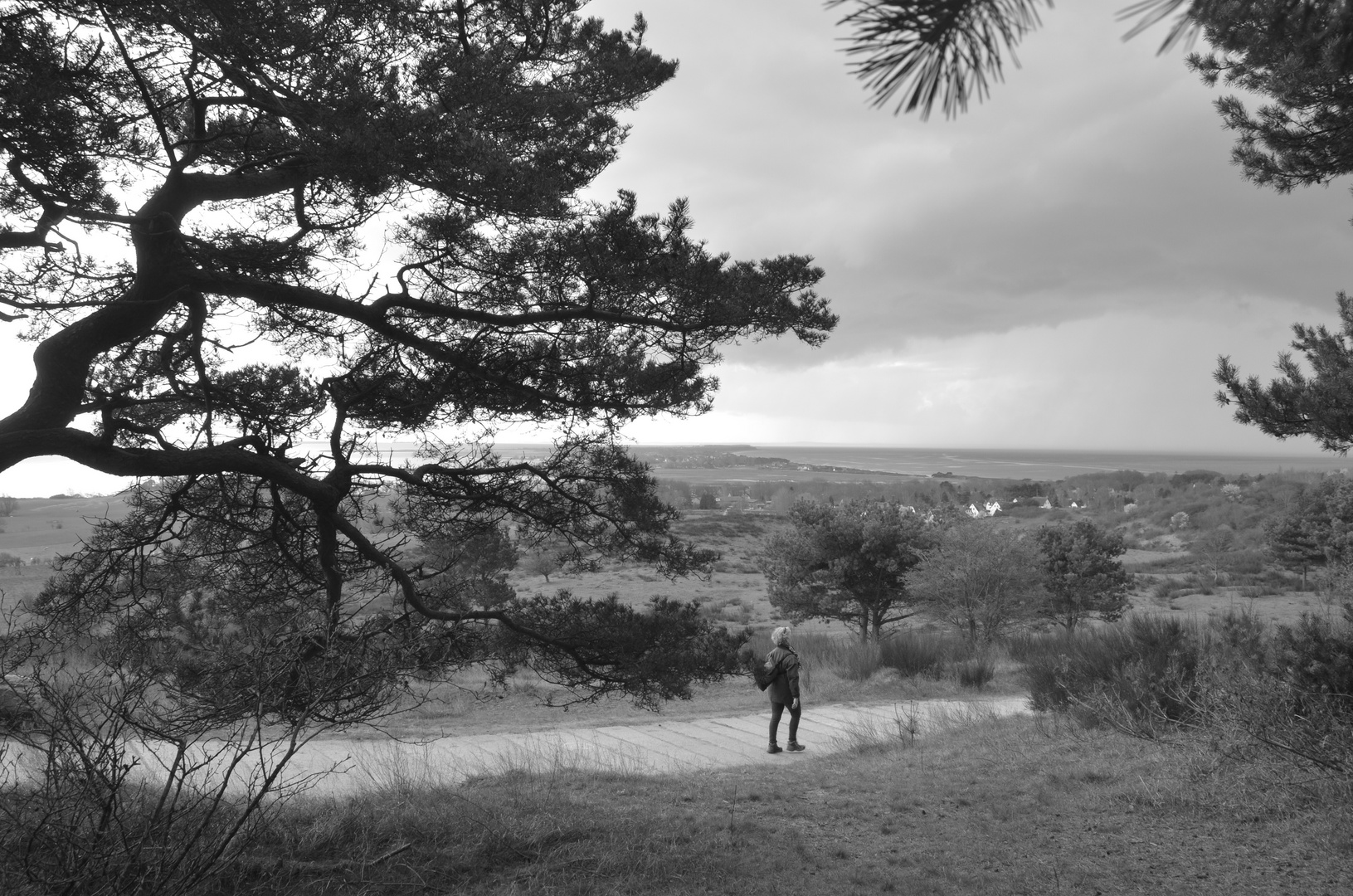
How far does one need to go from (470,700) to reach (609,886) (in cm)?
1052

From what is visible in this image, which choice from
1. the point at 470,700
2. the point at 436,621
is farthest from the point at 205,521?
the point at 470,700

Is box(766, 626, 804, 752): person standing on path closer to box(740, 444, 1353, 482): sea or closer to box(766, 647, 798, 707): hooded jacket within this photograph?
box(766, 647, 798, 707): hooded jacket

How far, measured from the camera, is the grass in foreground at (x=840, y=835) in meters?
4.67

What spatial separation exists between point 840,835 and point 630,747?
5035 mm

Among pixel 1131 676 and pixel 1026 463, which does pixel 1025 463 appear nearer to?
pixel 1026 463

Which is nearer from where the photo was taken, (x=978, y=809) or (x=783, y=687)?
(x=978, y=809)

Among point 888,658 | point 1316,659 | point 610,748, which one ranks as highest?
point 1316,659

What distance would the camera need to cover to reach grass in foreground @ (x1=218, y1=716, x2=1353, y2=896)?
4668 mm

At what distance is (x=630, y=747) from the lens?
10445mm

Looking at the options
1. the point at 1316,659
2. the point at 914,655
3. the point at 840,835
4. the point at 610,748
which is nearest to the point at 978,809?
the point at 840,835

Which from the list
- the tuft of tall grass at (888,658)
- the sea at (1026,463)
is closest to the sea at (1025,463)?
the sea at (1026,463)

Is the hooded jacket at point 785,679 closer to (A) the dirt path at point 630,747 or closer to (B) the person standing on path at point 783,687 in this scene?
(B) the person standing on path at point 783,687

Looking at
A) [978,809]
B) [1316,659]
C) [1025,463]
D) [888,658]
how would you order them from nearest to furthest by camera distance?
1. [978,809]
2. [1316,659]
3. [888,658]
4. [1025,463]

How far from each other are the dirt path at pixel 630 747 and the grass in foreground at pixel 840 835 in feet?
3.29
